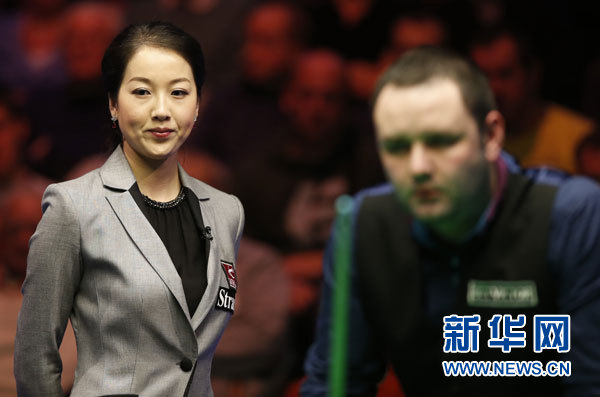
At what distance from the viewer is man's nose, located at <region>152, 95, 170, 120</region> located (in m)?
1.71

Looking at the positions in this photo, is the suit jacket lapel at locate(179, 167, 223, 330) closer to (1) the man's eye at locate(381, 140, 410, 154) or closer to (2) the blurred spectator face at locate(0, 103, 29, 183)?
(1) the man's eye at locate(381, 140, 410, 154)

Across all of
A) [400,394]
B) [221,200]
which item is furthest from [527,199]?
[221,200]

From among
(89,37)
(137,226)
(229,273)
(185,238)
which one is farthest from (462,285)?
(89,37)

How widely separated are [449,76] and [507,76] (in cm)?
227

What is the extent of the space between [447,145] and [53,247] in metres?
0.84

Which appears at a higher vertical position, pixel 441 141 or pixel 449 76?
pixel 449 76

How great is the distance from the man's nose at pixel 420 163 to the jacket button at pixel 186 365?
1.96 ft

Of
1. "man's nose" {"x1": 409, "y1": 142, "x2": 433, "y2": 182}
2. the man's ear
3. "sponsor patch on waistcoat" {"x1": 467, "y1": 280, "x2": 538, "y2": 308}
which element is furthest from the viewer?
"sponsor patch on waistcoat" {"x1": 467, "y1": 280, "x2": 538, "y2": 308}

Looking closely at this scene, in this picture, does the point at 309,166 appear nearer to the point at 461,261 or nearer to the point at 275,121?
the point at 275,121

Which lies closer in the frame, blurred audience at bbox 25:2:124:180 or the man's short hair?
the man's short hair

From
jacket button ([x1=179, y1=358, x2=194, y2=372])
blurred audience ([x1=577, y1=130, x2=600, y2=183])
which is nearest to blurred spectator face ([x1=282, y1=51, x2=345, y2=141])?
blurred audience ([x1=577, y1=130, x2=600, y2=183])

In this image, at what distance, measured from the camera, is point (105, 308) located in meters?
1.64

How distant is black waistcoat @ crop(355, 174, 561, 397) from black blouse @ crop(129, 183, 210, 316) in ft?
1.78

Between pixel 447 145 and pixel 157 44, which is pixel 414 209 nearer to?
pixel 447 145
